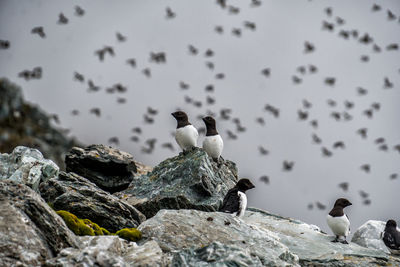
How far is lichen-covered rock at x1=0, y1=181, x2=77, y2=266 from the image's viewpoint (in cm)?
873

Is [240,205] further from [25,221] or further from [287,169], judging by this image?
[287,169]

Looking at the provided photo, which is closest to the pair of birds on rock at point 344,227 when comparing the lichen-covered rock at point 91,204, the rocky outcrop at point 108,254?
the lichen-covered rock at point 91,204

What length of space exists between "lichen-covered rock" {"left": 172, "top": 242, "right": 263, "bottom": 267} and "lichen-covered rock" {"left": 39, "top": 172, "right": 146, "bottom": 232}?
14.3 feet

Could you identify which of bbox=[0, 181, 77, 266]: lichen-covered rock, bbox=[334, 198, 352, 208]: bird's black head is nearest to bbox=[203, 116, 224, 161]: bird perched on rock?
bbox=[334, 198, 352, 208]: bird's black head

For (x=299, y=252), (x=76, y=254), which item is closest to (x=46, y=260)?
(x=76, y=254)

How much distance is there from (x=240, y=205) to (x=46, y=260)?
8364mm

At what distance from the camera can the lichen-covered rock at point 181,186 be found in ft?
53.0

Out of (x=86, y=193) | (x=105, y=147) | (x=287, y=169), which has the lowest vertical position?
(x=86, y=193)

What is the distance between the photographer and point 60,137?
73625 millimetres

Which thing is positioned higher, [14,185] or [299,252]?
[299,252]

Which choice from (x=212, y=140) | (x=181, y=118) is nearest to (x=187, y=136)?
(x=181, y=118)

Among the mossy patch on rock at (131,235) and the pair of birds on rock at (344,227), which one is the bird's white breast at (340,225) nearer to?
the pair of birds on rock at (344,227)

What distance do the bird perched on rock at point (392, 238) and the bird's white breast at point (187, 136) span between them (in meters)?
7.29

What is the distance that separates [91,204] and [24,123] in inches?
2550
